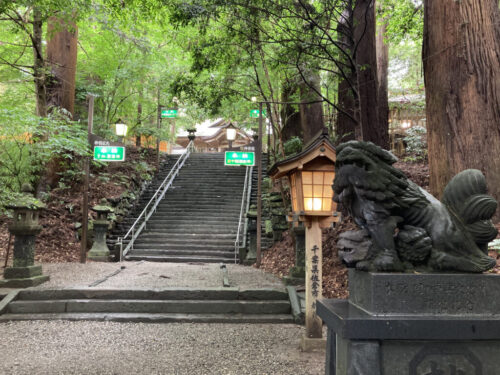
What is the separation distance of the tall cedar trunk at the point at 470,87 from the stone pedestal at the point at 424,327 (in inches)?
133

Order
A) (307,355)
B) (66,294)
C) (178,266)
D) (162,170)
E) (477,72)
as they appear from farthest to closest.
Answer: (162,170) → (178,266) → (66,294) → (477,72) → (307,355)

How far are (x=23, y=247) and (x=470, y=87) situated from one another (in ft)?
28.3

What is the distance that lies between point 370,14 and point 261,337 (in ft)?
23.9

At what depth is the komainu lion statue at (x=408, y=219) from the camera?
7.25ft

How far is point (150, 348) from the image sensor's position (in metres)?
4.61

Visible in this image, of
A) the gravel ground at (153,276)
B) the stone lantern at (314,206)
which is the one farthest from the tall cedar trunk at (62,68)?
the stone lantern at (314,206)

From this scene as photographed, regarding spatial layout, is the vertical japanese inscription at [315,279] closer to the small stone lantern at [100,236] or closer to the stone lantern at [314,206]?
the stone lantern at [314,206]

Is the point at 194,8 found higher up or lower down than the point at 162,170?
higher up

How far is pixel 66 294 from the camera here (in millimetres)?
6234

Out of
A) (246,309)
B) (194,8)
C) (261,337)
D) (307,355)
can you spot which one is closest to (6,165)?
(194,8)

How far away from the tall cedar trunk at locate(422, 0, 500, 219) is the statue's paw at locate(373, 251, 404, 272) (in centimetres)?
351

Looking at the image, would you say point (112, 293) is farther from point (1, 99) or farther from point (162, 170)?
point (162, 170)

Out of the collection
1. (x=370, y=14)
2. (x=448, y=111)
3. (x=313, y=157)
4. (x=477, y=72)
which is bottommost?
(x=313, y=157)

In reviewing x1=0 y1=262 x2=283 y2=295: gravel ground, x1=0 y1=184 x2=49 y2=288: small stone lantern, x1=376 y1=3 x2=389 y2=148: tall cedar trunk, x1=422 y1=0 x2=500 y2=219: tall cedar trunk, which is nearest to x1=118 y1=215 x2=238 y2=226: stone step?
x1=0 y1=262 x2=283 y2=295: gravel ground
